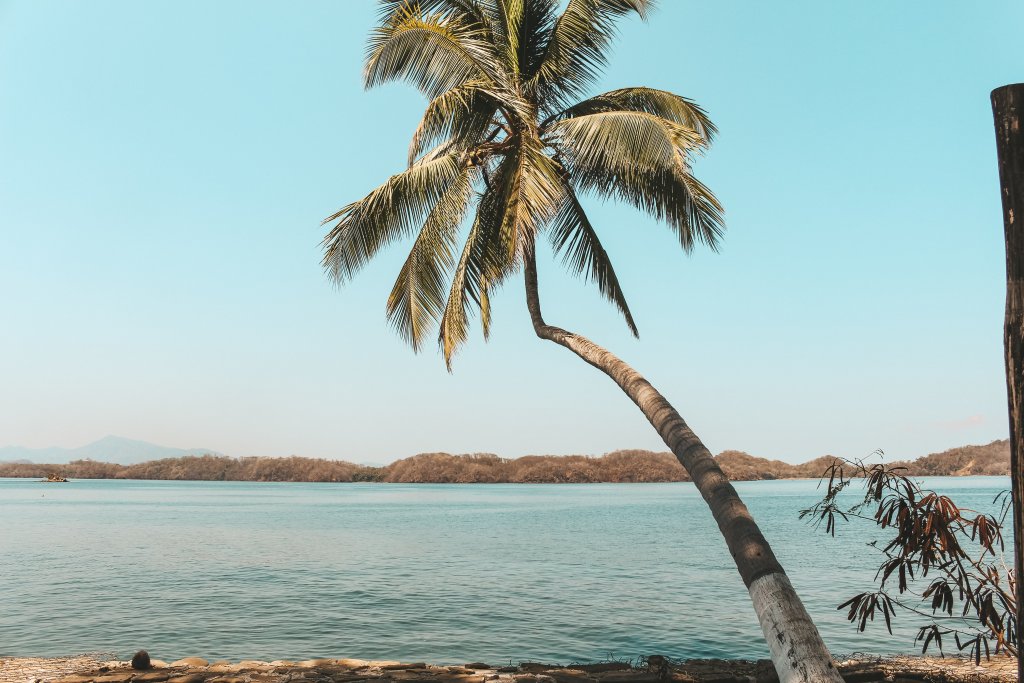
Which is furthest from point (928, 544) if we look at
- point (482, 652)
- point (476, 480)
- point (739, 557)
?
point (476, 480)

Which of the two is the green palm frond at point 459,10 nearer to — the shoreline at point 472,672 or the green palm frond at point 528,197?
the green palm frond at point 528,197

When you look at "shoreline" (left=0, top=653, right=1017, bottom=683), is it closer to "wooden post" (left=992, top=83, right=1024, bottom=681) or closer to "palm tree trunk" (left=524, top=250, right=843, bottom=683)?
"palm tree trunk" (left=524, top=250, right=843, bottom=683)

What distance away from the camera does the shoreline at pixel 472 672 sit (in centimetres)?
888

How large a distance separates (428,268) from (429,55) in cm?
298

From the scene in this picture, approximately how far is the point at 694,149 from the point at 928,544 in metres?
5.03

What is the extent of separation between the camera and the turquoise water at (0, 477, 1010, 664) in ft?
44.7

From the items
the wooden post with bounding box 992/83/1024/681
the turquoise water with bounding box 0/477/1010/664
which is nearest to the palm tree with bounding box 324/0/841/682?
the wooden post with bounding box 992/83/1024/681

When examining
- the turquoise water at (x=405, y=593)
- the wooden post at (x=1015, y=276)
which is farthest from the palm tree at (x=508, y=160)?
the turquoise water at (x=405, y=593)

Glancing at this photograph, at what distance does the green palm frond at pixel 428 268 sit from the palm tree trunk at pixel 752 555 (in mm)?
3726

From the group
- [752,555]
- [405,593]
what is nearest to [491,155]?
[752,555]

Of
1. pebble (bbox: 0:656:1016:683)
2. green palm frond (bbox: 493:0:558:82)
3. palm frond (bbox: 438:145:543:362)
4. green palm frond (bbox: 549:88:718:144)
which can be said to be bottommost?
pebble (bbox: 0:656:1016:683)

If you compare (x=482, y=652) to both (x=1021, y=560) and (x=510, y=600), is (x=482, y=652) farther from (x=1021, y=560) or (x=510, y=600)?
(x=1021, y=560)

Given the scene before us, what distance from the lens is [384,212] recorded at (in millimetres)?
10375

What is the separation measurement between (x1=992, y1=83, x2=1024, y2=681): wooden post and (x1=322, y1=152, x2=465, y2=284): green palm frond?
6.85 meters
